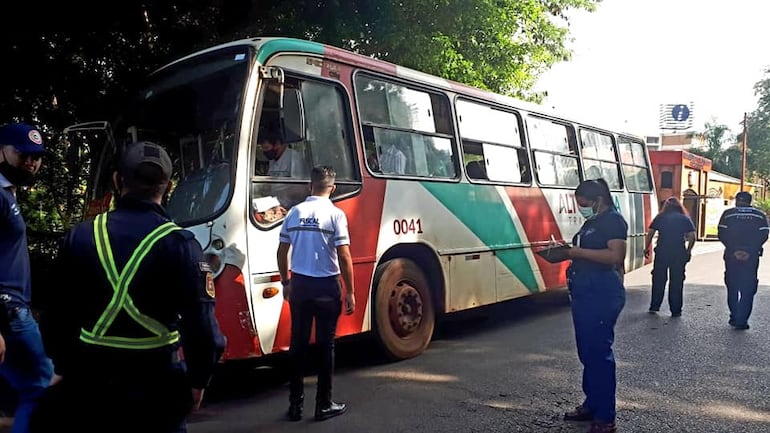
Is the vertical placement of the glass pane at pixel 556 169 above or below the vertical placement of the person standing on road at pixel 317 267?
above

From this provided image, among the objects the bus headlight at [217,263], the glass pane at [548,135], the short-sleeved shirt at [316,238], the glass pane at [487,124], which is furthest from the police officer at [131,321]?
the glass pane at [548,135]

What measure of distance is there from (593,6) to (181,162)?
12569 mm

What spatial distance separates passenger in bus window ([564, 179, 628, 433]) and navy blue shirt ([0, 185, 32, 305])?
3254 millimetres

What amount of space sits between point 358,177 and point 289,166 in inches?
31.4

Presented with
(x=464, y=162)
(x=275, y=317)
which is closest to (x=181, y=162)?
(x=275, y=317)

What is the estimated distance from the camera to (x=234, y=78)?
5.14 meters

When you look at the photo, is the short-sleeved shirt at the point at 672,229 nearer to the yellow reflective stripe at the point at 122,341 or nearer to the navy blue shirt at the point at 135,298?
the navy blue shirt at the point at 135,298

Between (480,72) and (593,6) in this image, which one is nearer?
(480,72)

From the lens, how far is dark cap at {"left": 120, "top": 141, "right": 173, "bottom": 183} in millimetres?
2254

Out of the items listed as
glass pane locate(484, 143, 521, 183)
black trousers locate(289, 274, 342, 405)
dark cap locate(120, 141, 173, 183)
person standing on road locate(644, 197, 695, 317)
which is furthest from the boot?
person standing on road locate(644, 197, 695, 317)

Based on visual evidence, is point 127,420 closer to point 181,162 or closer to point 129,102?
point 181,162

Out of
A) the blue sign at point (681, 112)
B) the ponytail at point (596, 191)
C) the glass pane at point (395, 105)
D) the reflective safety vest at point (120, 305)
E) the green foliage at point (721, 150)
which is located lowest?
the reflective safety vest at point (120, 305)

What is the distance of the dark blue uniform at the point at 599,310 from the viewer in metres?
4.27

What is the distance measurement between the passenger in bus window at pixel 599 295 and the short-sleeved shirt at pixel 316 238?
158 centimetres
